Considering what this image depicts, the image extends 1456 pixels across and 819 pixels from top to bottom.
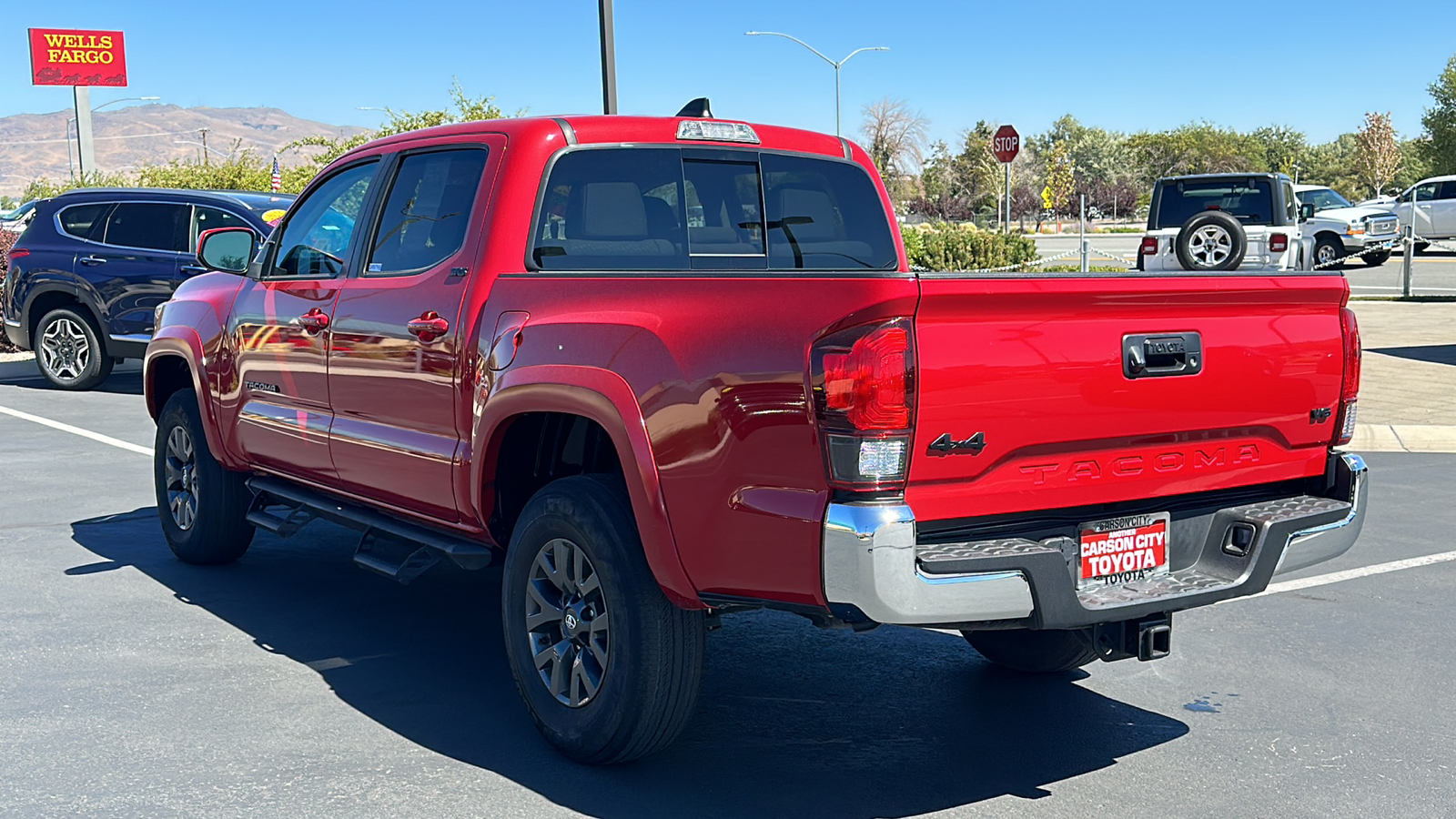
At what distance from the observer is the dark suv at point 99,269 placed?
13906mm

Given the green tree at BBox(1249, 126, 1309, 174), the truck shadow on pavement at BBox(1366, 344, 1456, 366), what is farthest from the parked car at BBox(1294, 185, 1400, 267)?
the green tree at BBox(1249, 126, 1309, 174)

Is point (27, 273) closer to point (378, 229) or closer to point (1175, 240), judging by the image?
point (378, 229)

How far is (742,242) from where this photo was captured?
5504mm

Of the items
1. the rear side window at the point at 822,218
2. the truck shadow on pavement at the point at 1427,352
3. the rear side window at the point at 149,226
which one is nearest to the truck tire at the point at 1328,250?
the truck shadow on pavement at the point at 1427,352

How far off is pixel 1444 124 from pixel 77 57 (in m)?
66.3

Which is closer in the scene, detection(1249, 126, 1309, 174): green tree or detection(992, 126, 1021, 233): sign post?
detection(992, 126, 1021, 233): sign post

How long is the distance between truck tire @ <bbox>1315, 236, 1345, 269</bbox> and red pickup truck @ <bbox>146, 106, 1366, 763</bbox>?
2857 cm

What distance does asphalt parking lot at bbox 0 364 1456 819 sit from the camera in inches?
163

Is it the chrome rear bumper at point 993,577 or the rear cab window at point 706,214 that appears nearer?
the chrome rear bumper at point 993,577

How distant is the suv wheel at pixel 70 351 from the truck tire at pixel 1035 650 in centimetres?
1160

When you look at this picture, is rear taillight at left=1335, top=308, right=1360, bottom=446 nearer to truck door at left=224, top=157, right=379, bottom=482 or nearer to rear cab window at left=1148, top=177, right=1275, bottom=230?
truck door at left=224, top=157, right=379, bottom=482

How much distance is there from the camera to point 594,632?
4.31 metres

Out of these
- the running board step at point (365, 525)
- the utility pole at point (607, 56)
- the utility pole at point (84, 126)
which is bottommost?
the running board step at point (365, 525)

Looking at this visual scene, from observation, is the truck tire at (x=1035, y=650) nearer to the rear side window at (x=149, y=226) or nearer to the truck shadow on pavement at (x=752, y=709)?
the truck shadow on pavement at (x=752, y=709)
